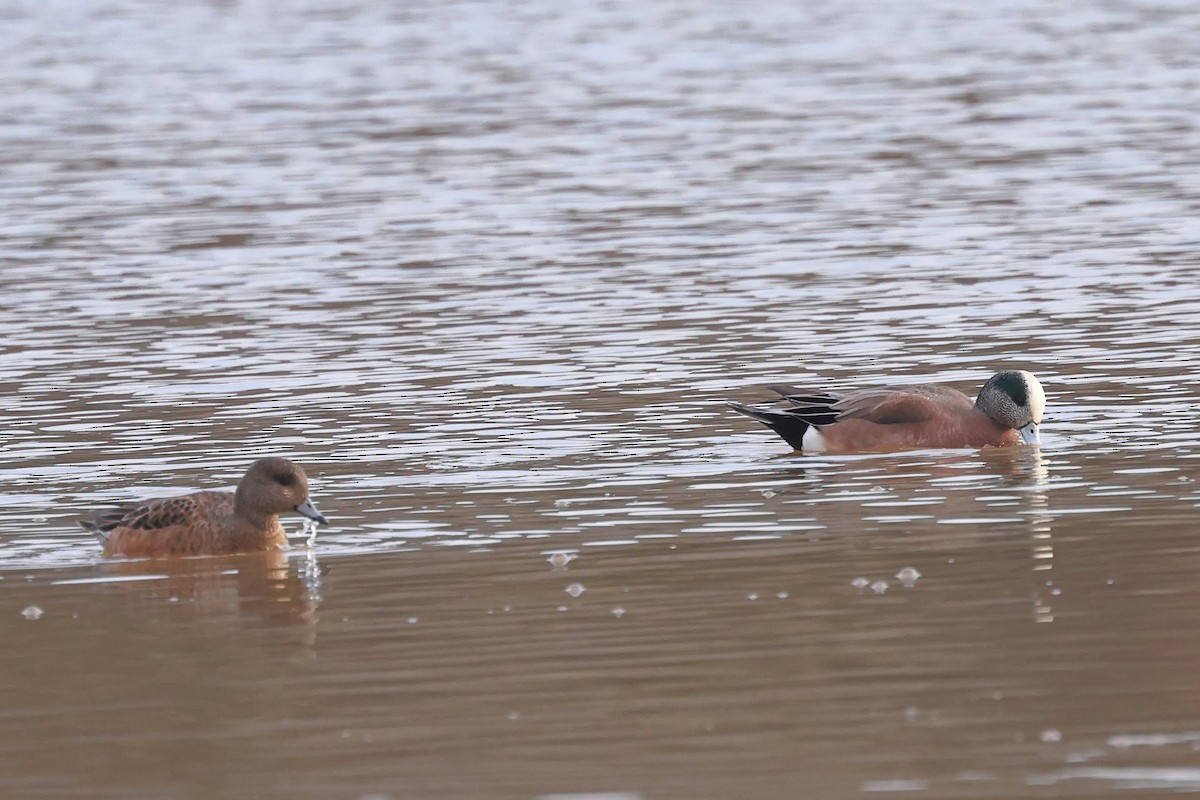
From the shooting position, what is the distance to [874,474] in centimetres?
1605

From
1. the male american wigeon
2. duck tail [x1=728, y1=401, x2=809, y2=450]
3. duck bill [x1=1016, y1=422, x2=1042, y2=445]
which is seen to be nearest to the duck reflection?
duck tail [x1=728, y1=401, x2=809, y2=450]

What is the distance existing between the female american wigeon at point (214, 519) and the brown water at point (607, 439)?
18 centimetres

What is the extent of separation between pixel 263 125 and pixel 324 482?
2541 cm

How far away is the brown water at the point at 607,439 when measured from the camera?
31.7ft

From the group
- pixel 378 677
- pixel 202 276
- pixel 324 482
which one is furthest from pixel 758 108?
pixel 378 677

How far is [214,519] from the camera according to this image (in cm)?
1405

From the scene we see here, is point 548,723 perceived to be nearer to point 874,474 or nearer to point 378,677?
point 378,677

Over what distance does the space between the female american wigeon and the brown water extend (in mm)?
177

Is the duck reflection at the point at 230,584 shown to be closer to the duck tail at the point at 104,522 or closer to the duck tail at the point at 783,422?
the duck tail at the point at 104,522

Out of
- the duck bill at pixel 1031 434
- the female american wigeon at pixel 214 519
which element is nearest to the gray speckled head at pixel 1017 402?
the duck bill at pixel 1031 434

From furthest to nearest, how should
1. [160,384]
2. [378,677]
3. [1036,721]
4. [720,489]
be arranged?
[160,384] < [720,489] < [378,677] < [1036,721]

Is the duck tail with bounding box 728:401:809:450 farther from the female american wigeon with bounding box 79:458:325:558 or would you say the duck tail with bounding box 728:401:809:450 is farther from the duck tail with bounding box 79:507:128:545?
the duck tail with bounding box 79:507:128:545

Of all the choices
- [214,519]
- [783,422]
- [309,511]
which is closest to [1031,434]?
[783,422]

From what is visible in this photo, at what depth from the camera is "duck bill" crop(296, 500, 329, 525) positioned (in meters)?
13.8
